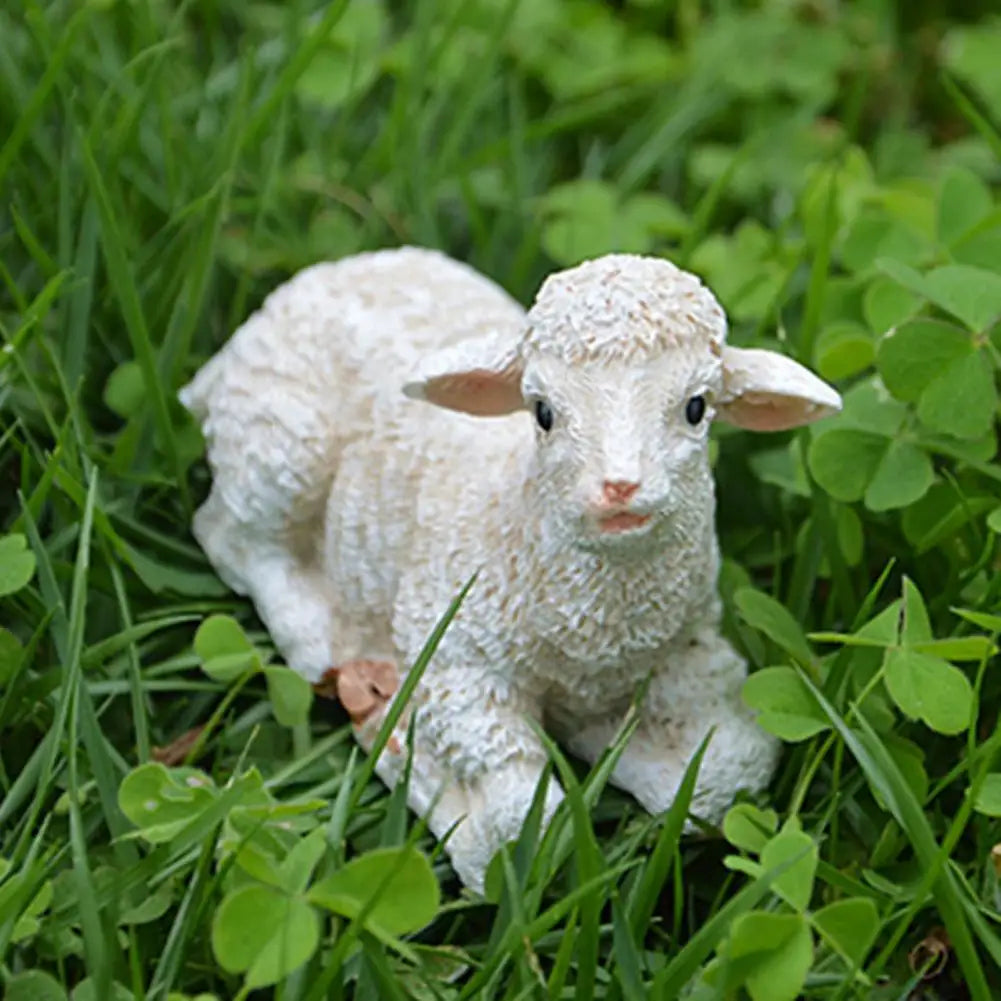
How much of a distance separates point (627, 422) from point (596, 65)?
6.63ft

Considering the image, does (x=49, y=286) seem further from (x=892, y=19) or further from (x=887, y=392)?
(x=892, y=19)

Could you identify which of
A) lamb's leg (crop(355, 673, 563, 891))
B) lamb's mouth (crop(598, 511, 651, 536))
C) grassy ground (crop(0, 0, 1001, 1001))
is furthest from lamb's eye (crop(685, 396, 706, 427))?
lamb's leg (crop(355, 673, 563, 891))

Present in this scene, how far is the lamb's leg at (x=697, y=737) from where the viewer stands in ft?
7.39

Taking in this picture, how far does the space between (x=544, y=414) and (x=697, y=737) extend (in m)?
0.54

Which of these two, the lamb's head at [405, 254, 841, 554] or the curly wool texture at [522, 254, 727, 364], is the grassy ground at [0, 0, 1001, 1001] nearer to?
the lamb's head at [405, 254, 841, 554]

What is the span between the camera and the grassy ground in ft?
6.52

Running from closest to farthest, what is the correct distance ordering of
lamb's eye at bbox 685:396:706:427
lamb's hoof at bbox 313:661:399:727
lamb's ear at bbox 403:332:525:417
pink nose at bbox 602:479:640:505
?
pink nose at bbox 602:479:640:505 < lamb's eye at bbox 685:396:706:427 < lamb's ear at bbox 403:332:525:417 < lamb's hoof at bbox 313:661:399:727

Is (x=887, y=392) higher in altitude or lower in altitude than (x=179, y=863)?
higher

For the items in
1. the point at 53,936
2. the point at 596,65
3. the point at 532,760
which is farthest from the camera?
the point at 596,65

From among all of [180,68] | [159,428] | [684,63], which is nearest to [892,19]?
[684,63]

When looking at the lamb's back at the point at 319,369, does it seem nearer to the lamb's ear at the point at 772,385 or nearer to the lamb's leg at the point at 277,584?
the lamb's leg at the point at 277,584

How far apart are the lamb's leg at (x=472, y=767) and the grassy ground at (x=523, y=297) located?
6cm

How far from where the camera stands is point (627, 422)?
1941 mm

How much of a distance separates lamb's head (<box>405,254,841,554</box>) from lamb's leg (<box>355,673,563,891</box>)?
0.28 metres
